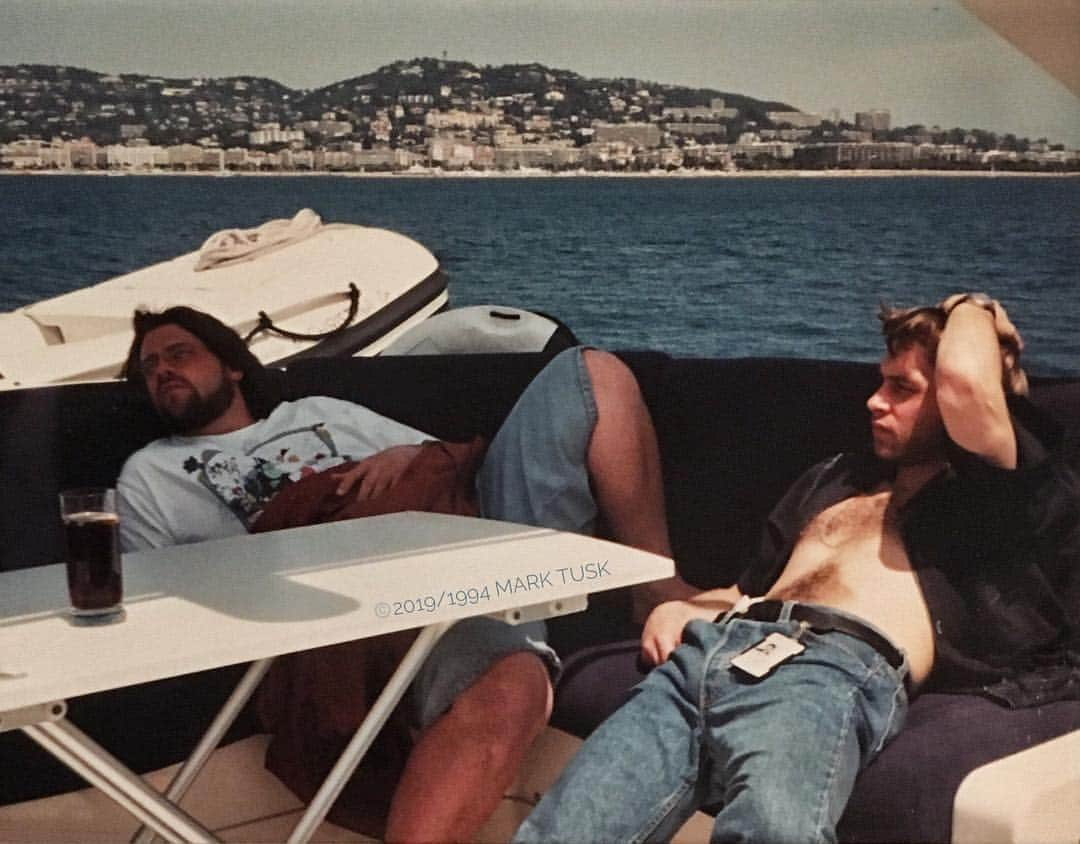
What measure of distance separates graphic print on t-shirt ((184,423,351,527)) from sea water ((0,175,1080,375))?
0.41 meters

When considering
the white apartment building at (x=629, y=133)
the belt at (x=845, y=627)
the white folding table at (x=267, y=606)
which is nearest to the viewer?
the white folding table at (x=267, y=606)

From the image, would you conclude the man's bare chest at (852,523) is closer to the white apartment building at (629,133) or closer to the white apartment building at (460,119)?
the white apartment building at (629,133)

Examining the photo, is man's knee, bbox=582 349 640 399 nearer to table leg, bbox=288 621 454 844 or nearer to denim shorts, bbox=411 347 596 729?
denim shorts, bbox=411 347 596 729

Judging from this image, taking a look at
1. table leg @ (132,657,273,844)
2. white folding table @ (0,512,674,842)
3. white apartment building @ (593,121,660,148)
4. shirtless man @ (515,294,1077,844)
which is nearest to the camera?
white folding table @ (0,512,674,842)

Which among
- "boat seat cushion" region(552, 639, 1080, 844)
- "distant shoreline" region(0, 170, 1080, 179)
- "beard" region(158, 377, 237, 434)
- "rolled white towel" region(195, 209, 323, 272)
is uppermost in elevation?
"distant shoreline" region(0, 170, 1080, 179)

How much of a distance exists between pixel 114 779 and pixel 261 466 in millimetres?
791

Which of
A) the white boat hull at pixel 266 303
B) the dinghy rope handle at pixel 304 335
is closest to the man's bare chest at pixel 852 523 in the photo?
the white boat hull at pixel 266 303

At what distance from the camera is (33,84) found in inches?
104

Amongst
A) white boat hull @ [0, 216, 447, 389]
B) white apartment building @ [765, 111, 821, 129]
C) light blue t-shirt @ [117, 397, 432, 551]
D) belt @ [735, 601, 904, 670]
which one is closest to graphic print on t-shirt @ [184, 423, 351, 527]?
light blue t-shirt @ [117, 397, 432, 551]

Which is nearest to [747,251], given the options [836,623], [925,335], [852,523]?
[925,335]

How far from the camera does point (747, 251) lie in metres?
3.07

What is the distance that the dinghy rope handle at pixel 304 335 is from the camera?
282 cm

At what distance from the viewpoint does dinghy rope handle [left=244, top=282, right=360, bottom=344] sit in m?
2.82

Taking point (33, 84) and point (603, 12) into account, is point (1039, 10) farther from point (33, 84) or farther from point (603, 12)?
point (33, 84)
